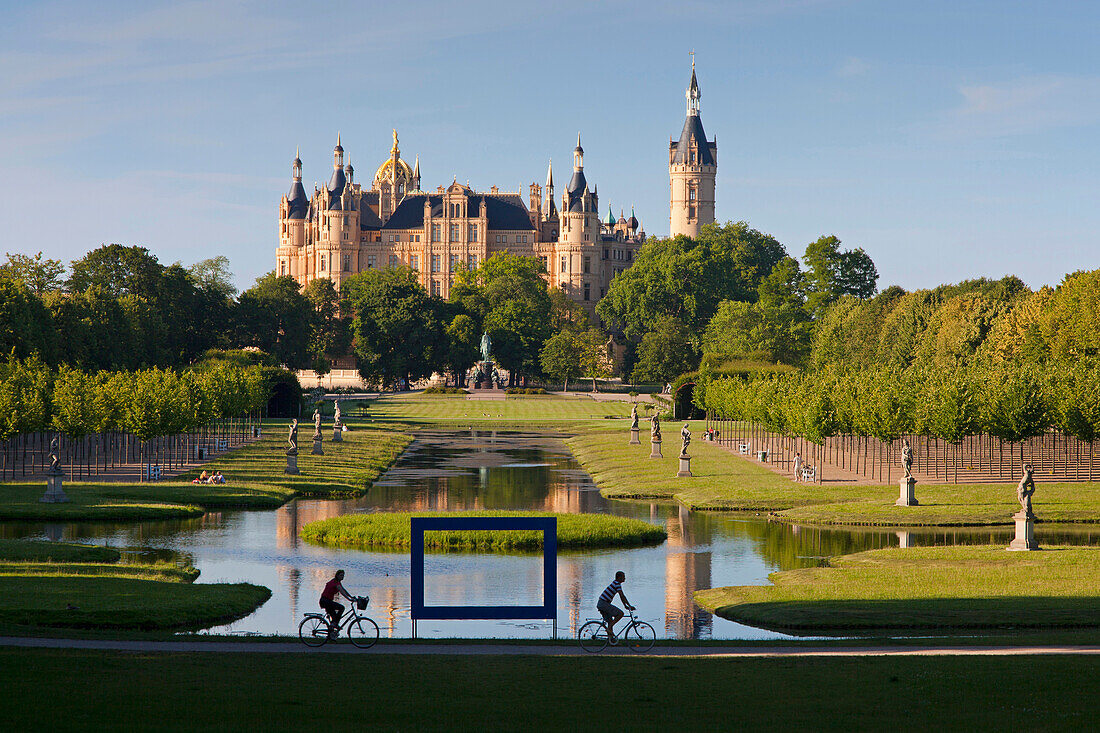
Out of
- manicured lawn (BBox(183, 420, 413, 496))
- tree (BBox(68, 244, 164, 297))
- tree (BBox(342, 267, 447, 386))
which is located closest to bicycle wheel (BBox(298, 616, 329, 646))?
manicured lawn (BBox(183, 420, 413, 496))

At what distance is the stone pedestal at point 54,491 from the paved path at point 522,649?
21464mm

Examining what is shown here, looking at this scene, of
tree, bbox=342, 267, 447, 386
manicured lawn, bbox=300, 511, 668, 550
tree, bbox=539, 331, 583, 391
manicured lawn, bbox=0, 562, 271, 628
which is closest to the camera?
manicured lawn, bbox=0, 562, 271, 628

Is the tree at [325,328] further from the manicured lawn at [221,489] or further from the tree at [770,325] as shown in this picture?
the manicured lawn at [221,489]

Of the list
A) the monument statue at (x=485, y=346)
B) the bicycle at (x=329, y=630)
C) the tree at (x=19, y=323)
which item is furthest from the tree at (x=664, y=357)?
the bicycle at (x=329, y=630)

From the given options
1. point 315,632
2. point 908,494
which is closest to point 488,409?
point 908,494

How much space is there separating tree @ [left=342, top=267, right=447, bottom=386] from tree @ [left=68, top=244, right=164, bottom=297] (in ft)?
128

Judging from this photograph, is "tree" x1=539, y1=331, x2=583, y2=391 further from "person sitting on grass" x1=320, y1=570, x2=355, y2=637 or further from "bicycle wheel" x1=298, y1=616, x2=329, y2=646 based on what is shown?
"person sitting on grass" x1=320, y1=570, x2=355, y2=637

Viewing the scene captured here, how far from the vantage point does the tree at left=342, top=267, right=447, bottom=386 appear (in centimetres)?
13812

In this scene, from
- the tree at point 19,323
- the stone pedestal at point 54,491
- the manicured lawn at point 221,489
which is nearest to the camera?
the manicured lawn at point 221,489

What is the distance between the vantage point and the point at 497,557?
3325 cm

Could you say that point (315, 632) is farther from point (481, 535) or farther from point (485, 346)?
point (485, 346)

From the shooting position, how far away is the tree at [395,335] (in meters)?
138

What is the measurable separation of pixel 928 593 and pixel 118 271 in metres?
84.3

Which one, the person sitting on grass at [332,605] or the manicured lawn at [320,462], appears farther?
the manicured lawn at [320,462]
